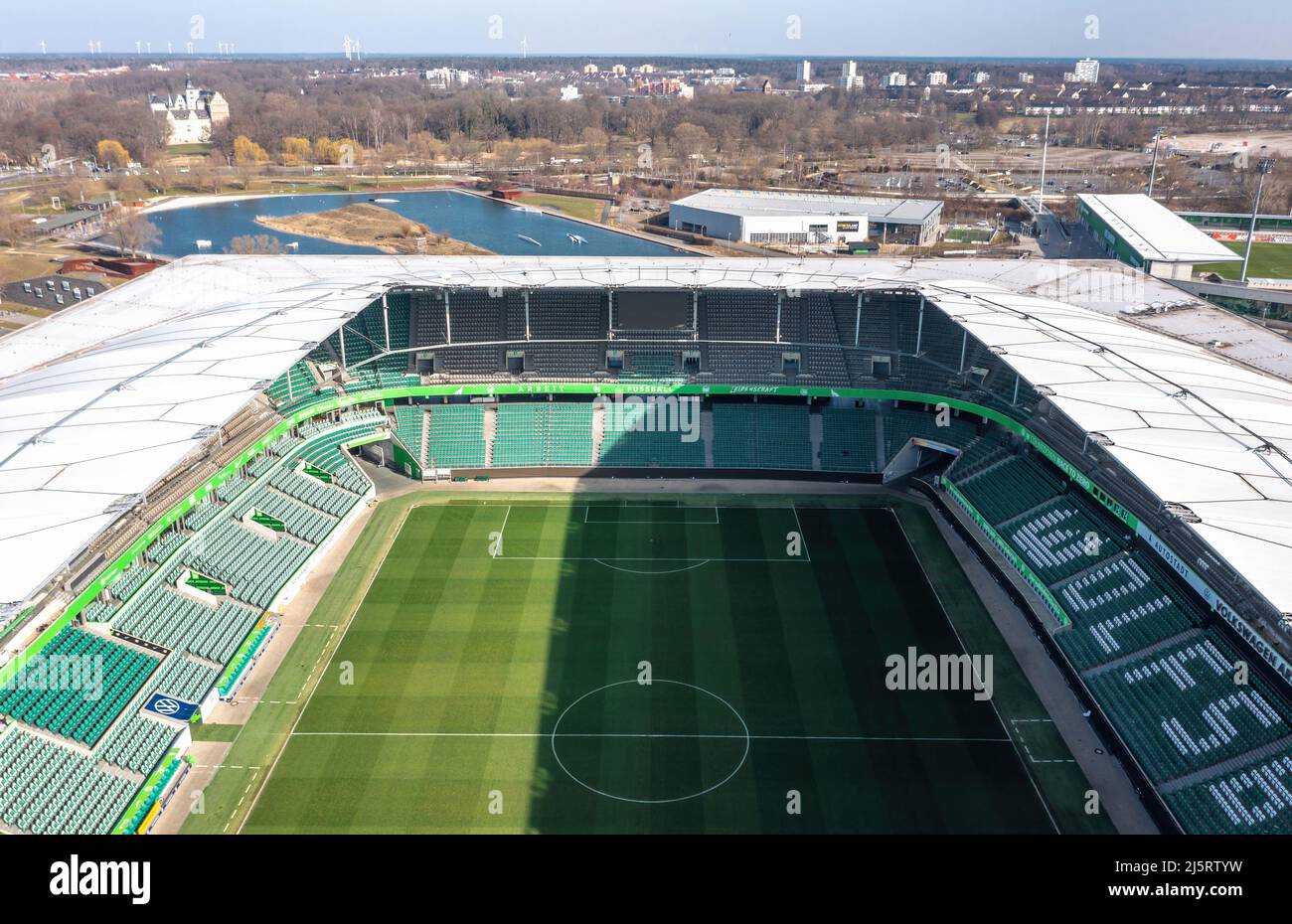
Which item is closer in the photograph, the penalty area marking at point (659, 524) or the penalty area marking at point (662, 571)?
the penalty area marking at point (662, 571)

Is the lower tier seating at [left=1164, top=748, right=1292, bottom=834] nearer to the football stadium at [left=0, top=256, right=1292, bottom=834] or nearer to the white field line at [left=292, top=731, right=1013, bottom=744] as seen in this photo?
the football stadium at [left=0, top=256, right=1292, bottom=834]

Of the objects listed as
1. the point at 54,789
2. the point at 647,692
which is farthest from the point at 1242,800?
the point at 54,789

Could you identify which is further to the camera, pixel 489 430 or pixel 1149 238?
pixel 1149 238

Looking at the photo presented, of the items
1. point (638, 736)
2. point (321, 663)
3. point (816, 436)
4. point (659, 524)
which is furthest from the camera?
point (816, 436)

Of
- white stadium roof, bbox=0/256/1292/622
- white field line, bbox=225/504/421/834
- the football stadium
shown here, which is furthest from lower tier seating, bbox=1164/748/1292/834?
white field line, bbox=225/504/421/834

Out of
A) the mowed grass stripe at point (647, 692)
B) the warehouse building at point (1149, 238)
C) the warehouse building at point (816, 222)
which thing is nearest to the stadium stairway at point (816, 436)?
the mowed grass stripe at point (647, 692)

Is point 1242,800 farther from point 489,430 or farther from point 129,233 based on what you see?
point 129,233

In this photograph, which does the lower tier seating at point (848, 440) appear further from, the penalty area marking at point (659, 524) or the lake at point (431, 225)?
the lake at point (431, 225)
